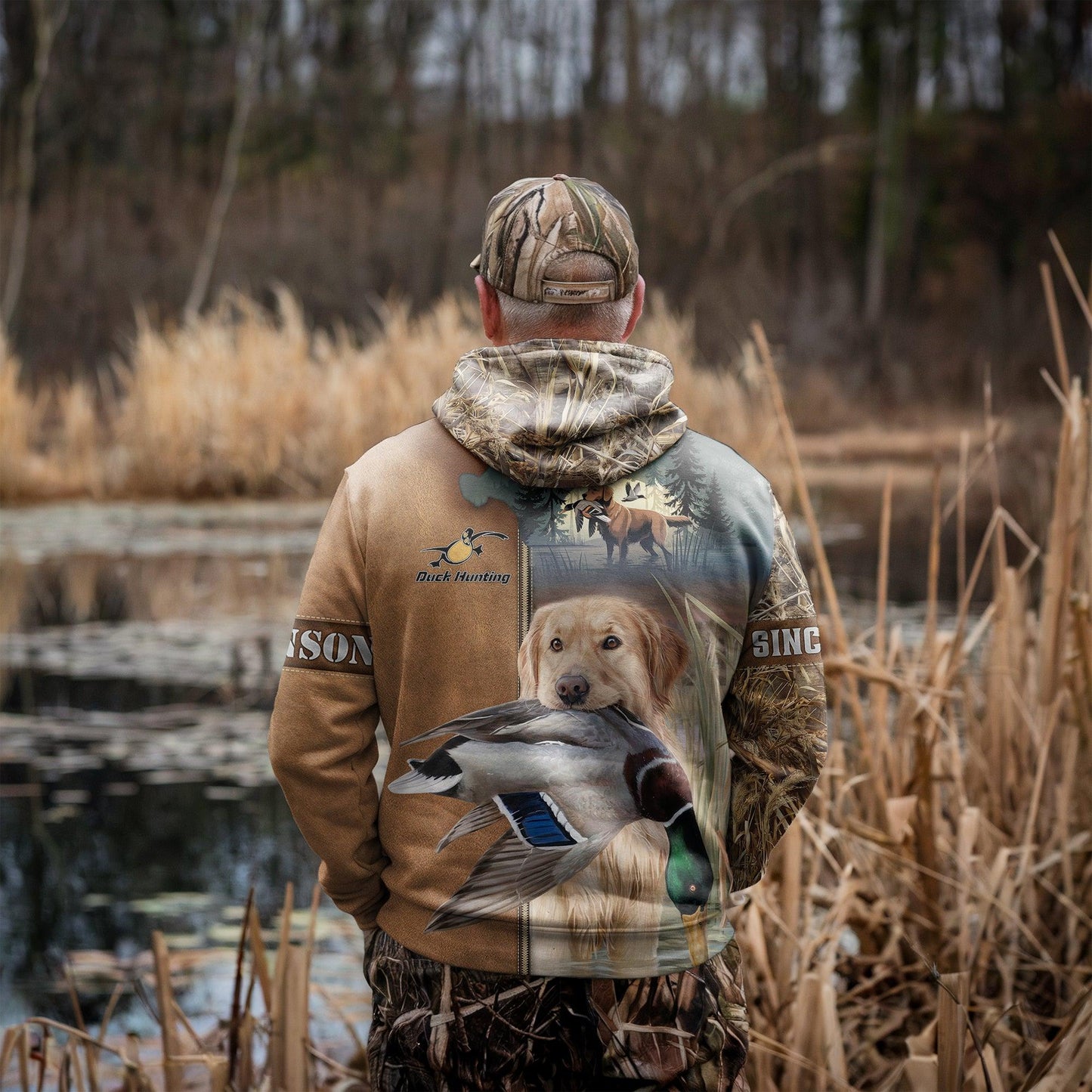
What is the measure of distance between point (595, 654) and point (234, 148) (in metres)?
21.5

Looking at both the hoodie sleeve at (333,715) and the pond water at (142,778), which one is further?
the pond water at (142,778)

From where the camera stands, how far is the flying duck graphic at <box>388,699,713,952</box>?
1.18 metres

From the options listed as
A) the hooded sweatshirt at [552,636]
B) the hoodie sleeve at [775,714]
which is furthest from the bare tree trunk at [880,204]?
the hooded sweatshirt at [552,636]

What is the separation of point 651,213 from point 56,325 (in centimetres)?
931

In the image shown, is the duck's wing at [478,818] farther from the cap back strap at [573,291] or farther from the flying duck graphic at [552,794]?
the cap back strap at [573,291]

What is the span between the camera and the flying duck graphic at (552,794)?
1.18 m

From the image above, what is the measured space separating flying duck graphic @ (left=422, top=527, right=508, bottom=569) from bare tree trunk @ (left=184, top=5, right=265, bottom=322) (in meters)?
17.1

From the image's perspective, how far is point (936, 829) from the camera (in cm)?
220

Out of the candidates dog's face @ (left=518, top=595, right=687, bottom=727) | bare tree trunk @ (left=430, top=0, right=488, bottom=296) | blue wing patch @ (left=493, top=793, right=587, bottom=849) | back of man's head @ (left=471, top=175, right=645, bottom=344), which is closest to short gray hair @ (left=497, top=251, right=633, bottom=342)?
back of man's head @ (left=471, top=175, right=645, bottom=344)

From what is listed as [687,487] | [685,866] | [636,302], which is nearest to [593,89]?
[636,302]

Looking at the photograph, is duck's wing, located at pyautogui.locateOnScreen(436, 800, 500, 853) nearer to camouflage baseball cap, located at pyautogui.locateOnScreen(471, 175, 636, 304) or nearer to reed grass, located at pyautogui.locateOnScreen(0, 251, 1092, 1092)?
camouflage baseball cap, located at pyautogui.locateOnScreen(471, 175, 636, 304)

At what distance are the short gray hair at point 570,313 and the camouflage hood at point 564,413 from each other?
0.09 feet

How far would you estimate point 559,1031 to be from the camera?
1212mm

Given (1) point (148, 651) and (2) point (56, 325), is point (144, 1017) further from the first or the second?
(2) point (56, 325)
